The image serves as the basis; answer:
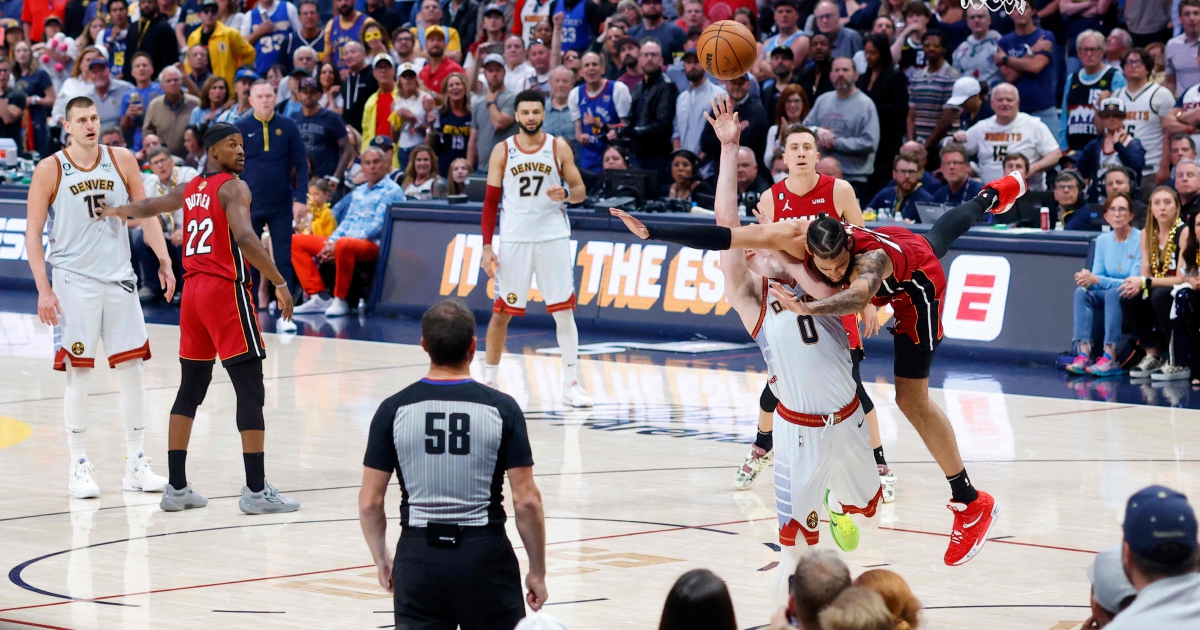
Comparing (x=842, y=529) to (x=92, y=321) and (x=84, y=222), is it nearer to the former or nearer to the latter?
(x=92, y=321)

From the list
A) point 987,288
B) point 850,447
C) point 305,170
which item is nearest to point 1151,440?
point 987,288

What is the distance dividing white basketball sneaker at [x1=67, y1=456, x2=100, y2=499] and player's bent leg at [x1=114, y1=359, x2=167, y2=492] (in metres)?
0.22

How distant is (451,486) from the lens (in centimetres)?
458

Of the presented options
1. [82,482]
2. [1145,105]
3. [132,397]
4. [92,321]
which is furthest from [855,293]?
[1145,105]

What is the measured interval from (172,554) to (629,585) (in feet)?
7.30

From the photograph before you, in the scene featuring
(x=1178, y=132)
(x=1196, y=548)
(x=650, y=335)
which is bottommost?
(x=650, y=335)

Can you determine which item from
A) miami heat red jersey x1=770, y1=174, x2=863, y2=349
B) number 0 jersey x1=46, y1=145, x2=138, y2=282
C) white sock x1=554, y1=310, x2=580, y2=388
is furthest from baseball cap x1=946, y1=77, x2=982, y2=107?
number 0 jersey x1=46, y1=145, x2=138, y2=282

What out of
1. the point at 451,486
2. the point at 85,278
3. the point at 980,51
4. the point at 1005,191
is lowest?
the point at 451,486

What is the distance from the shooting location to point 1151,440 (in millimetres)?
9875

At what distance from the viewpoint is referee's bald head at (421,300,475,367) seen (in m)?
4.60

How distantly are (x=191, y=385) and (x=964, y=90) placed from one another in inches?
395

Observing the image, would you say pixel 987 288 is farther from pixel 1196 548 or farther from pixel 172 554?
pixel 1196 548

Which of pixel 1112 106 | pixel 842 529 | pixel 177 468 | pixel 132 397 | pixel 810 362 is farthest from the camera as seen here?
pixel 1112 106

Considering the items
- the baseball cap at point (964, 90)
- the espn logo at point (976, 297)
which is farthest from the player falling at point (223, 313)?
the baseball cap at point (964, 90)
